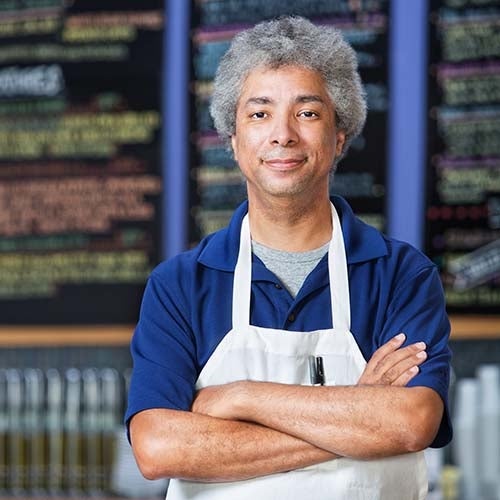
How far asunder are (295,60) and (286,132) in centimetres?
10

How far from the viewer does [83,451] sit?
10.6ft

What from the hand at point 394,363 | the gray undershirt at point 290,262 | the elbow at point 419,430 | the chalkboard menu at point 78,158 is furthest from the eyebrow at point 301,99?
the chalkboard menu at point 78,158

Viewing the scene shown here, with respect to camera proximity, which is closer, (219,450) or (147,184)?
(219,450)

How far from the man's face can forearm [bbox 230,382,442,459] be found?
279mm

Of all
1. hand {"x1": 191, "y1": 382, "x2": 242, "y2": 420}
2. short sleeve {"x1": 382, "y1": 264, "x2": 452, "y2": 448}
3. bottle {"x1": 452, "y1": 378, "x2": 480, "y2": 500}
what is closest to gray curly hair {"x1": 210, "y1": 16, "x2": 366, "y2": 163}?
short sleeve {"x1": 382, "y1": 264, "x2": 452, "y2": 448}

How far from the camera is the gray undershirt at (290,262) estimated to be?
161cm

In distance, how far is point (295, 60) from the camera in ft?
5.22

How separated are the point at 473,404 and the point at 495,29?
0.98 m

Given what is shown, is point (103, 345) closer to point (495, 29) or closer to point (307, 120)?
point (495, 29)

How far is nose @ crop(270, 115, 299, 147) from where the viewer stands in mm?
1562

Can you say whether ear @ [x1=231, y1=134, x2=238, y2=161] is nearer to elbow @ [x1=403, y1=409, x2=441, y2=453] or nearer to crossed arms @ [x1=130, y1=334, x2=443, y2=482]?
crossed arms @ [x1=130, y1=334, x2=443, y2=482]

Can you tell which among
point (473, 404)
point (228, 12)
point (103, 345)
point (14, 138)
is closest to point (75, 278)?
point (103, 345)

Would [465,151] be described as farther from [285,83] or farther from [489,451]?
[285,83]

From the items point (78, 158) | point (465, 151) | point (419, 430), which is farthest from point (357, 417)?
point (78, 158)
